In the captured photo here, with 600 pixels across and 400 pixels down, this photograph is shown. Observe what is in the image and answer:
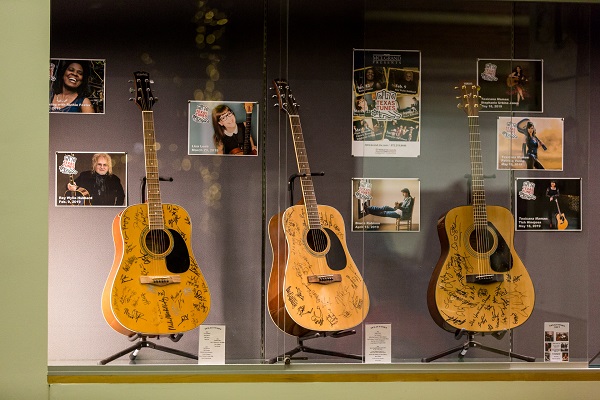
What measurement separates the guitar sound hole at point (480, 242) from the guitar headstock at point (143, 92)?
1.26 metres

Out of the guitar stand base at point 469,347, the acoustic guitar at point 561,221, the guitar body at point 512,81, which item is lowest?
the guitar stand base at point 469,347

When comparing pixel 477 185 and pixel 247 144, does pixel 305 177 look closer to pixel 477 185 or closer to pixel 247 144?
pixel 247 144

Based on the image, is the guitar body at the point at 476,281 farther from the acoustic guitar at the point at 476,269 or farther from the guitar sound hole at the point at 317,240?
the guitar sound hole at the point at 317,240

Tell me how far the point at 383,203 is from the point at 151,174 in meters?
0.85

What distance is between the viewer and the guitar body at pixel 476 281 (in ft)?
10.1

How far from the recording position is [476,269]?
3072 millimetres

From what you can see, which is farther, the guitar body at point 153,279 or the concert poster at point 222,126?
the concert poster at point 222,126

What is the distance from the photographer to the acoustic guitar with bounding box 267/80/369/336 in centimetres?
301

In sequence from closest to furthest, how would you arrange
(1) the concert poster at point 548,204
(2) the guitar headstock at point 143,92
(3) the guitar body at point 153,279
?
(3) the guitar body at point 153,279, (2) the guitar headstock at point 143,92, (1) the concert poster at point 548,204

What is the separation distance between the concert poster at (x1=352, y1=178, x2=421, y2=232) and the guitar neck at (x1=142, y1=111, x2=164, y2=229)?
710 millimetres

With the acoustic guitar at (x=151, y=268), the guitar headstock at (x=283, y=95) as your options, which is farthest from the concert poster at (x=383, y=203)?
the acoustic guitar at (x=151, y=268)

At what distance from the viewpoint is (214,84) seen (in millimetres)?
3080
